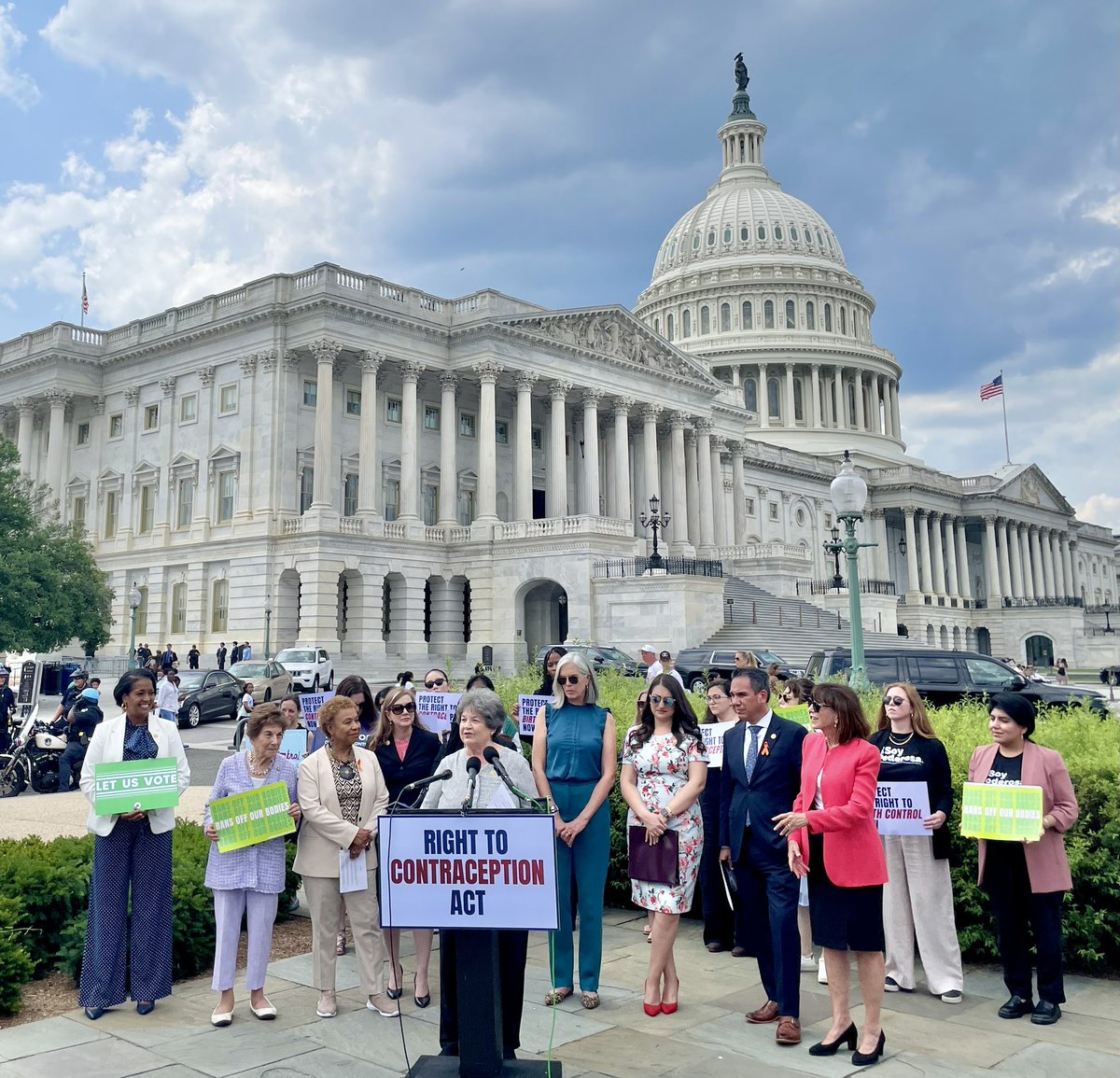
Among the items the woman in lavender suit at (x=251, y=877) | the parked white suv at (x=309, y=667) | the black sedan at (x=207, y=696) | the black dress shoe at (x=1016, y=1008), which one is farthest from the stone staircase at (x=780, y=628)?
the woman in lavender suit at (x=251, y=877)

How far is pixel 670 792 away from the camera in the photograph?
7754mm

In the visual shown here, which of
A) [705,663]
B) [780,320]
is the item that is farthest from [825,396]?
[705,663]

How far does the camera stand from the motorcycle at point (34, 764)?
60.4 feet

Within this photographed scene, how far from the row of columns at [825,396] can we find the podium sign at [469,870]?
99.1m

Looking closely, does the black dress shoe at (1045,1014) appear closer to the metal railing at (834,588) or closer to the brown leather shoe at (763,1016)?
the brown leather shoe at (763,1016)

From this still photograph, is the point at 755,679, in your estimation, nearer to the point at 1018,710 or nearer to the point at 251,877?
the point at 1018,710

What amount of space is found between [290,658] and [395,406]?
19873mm

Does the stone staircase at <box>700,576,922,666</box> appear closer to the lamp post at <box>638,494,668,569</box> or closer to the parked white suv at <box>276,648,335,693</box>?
the lamp post at <box>638,494,668,569</box>

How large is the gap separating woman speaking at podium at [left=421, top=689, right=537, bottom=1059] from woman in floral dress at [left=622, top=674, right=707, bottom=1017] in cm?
103

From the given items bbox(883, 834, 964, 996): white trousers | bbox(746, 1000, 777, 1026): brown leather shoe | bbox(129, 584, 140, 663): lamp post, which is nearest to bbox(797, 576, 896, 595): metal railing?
bbox(129, 584, 140, 663): lamp post

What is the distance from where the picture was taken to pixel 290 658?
40781 mm

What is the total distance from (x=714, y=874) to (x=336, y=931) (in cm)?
343

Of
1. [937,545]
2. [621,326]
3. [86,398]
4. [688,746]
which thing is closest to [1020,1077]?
[688,746]

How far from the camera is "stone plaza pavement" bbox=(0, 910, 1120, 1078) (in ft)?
22.0
